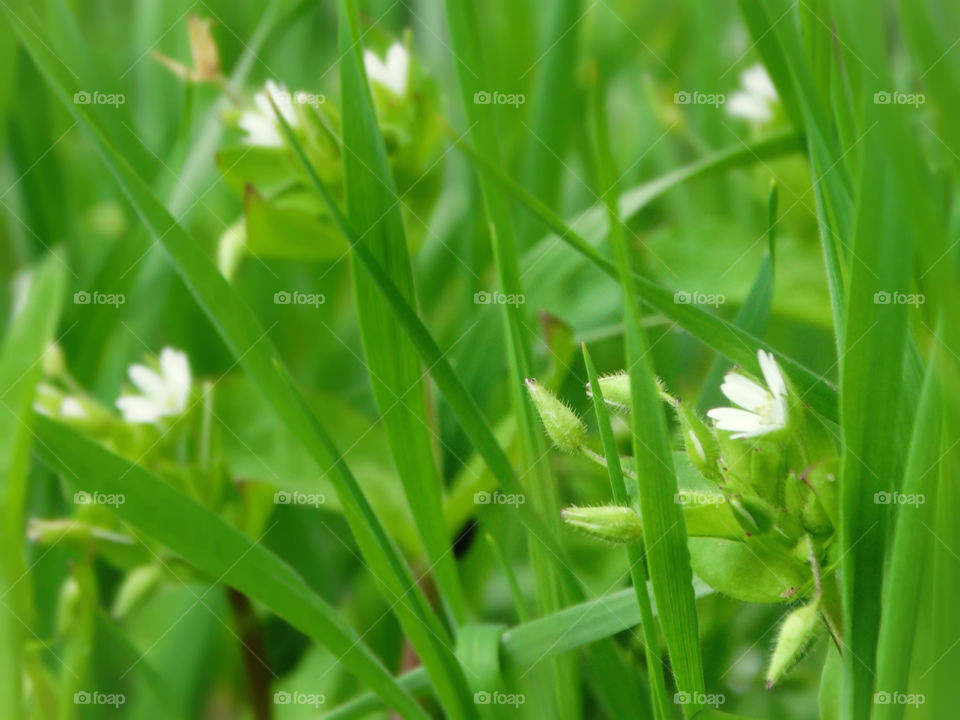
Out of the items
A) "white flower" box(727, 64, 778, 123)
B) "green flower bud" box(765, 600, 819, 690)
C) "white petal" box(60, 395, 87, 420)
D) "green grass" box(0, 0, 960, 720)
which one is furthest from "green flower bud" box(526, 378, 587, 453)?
"white flower" box(727, 64, 778, 123)

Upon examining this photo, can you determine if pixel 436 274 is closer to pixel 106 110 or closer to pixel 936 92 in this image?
pixel 106 110

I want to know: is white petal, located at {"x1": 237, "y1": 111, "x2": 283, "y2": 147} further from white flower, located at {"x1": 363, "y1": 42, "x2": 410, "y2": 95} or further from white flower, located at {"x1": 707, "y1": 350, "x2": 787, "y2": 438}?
white flower, located at {"x1": 707, "y1": 350, "x2": 787, "y2": 438}

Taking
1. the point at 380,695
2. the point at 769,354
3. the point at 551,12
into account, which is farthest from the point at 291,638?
the point at 551,12

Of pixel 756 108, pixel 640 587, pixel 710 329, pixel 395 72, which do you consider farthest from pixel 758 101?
pixel 640 587

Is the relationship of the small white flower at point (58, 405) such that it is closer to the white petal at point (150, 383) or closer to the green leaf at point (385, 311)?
the white petal at point (150, 383)

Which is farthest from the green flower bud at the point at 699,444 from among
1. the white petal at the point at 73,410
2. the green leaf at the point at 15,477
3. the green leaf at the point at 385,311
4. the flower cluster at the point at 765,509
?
the white petal at the point at 73,410
